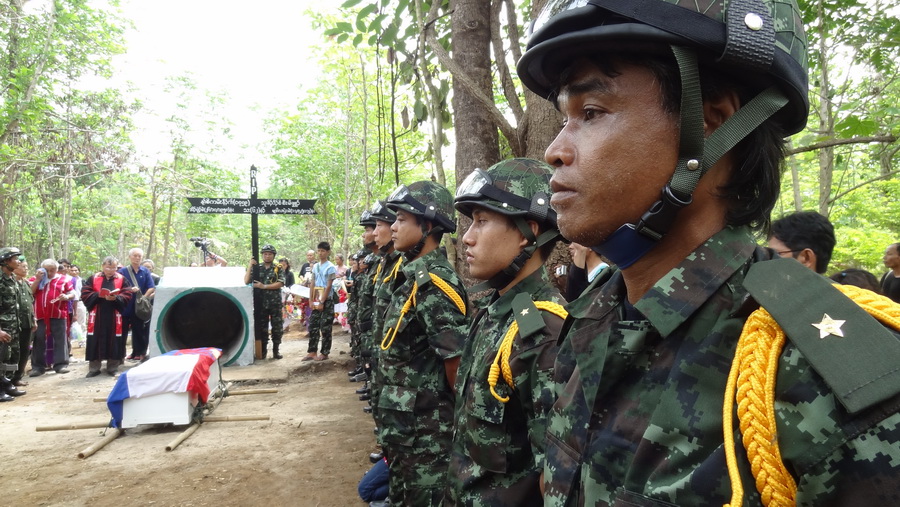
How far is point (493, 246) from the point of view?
2.51 metres

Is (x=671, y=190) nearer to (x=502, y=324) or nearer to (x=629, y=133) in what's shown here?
(x=629, y=133)

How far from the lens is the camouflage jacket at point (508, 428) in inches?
76.3

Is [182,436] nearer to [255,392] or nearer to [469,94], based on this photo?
[255,392]

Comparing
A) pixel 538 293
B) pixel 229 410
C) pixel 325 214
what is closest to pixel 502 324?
pixel 538 293

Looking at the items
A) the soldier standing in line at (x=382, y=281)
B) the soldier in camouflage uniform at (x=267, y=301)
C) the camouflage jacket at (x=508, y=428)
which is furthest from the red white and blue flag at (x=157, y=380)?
the camouflage jacket at (x=508, y=428)

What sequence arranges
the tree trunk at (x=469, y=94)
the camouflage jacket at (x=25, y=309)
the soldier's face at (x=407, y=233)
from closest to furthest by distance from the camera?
the soldier's face at (x=407, y=233) < the tree trunk at (x=469, y=94) < the camouflage jacket at (x=25, y=309)

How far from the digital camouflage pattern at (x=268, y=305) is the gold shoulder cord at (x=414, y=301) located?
314 inches

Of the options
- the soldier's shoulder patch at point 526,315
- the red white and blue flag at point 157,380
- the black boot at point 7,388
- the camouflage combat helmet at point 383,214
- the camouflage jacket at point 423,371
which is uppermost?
the camouflage combat helmet at point 383,214

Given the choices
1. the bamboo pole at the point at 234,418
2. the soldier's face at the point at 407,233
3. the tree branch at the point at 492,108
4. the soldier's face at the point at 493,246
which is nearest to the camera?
the soldier's face at the point at 493,246

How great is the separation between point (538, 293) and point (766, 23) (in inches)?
57.7

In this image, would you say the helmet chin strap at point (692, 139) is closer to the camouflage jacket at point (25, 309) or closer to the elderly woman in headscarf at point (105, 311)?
the camouflage jacket at point (25, 309)

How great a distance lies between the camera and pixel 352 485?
4.99 metres

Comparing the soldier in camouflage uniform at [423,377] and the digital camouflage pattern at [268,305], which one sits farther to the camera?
the digital camouflage pattern at [268,305]

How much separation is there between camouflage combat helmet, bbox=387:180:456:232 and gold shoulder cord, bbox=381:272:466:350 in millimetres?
771
